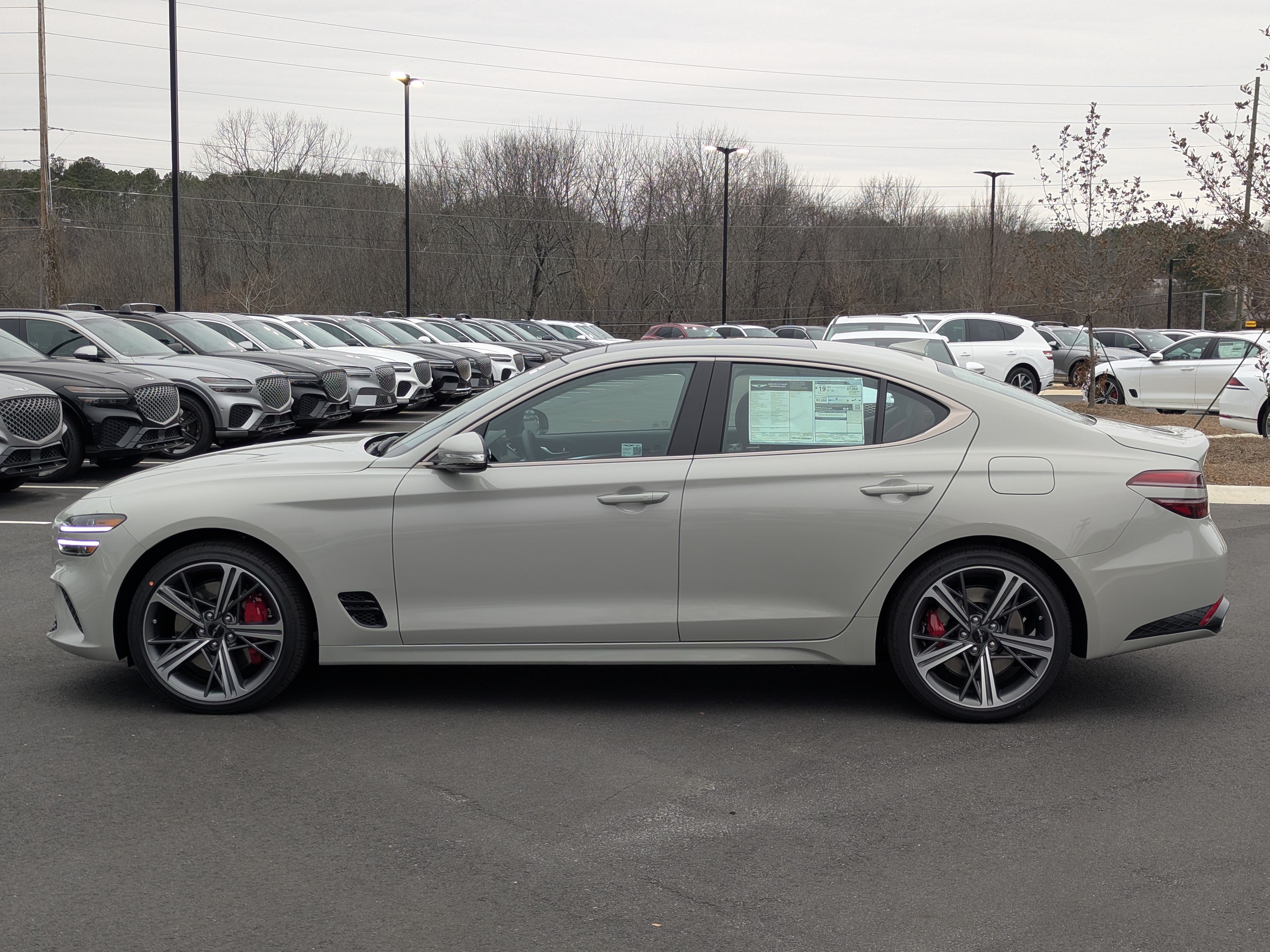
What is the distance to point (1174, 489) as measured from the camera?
5.14 meters

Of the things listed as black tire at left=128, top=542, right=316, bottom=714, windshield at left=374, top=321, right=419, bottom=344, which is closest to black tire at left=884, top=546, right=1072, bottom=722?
black tire at left=128, top=542, right=316, bottom=714

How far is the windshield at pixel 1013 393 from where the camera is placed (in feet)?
17.5

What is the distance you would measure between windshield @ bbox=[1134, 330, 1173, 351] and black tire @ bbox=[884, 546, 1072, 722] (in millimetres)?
29093

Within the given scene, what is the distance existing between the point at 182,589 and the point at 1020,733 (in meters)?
3.54

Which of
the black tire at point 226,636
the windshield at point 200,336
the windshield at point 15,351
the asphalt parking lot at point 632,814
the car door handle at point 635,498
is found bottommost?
the asphalt parking lot at point 632,814

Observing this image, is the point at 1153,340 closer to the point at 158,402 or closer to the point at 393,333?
the point at 393,333

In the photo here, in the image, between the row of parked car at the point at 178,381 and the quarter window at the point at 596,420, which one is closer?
the quarter window at the point at 596,420

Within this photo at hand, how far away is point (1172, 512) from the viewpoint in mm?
5133

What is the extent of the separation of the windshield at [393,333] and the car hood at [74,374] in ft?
36.7

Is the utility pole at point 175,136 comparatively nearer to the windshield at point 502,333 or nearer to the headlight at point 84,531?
the windshield at point 502,333

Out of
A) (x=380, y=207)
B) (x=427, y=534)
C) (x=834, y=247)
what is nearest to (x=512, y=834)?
(x=427, y=534)

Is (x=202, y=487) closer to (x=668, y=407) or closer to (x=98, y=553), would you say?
(x=98, y=553)

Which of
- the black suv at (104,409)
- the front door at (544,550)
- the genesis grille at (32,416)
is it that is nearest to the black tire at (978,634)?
the front door at (544,550)

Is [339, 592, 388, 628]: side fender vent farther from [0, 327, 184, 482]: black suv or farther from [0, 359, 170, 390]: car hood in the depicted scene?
[0, 359, 170, 390]: car hood
